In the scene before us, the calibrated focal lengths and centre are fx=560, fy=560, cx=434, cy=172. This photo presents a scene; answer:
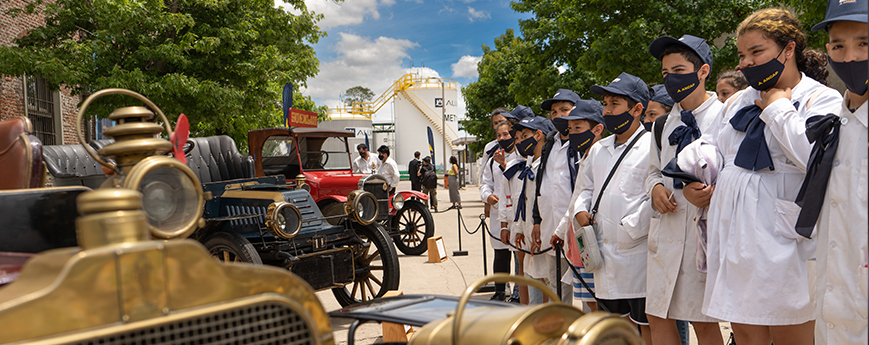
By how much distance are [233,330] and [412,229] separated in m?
8.52

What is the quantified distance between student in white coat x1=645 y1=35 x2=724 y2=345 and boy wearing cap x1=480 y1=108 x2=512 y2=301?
2.58m

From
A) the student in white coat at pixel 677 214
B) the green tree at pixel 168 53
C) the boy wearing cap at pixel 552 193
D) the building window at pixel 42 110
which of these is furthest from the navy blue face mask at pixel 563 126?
the building window at pixel 42 110

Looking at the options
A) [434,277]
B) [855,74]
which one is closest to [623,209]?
[855,74]

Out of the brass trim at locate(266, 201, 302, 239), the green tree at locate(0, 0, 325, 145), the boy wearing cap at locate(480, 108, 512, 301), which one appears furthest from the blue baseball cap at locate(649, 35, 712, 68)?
the green tree at locate(0, 0, 325, 145)

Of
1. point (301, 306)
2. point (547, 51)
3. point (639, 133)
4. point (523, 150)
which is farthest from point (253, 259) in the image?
point (547, 51)

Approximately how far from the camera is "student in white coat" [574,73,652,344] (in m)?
3.27

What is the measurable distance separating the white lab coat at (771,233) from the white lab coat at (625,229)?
79 centimetres

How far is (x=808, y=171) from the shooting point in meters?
2.07

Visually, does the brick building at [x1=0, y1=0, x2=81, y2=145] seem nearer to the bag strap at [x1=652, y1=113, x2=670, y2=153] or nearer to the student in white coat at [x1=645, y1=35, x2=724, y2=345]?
the bag strap at [x1=652, y1=113, x2=670, y2=153]

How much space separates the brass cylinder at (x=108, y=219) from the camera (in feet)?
3.26

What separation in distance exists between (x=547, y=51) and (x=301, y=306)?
14560 mm

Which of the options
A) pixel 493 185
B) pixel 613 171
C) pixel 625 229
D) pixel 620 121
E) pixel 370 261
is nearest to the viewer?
pixel 625 229

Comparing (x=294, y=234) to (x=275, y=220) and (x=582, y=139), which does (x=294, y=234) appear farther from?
(x=582, y=139)

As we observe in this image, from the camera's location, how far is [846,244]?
186 centimetres
